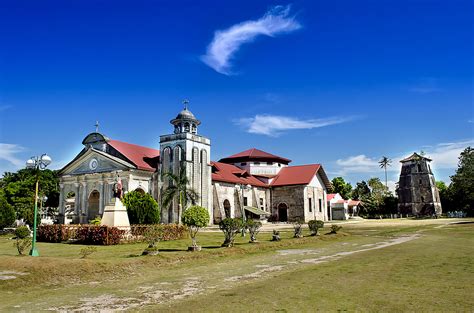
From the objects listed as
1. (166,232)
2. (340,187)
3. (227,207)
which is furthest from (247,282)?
(340,187)

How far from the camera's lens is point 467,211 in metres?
64.2

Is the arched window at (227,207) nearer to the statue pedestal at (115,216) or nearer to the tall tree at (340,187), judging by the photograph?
the statue pedestal at (115,216)

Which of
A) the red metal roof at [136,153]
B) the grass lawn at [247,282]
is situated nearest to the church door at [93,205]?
the red metal roof at [136,153]

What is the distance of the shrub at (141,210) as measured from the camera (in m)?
30.7

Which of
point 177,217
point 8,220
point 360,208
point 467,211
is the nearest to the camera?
point 8,220

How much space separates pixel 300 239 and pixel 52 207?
55684mm

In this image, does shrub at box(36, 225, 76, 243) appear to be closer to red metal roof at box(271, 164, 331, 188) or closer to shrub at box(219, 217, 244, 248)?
shrub at box(219, 217, 244, 248)

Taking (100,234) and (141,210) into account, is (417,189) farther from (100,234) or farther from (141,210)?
(100,234)

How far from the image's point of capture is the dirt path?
8.54 meters

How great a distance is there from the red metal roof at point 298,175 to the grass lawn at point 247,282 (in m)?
38.3

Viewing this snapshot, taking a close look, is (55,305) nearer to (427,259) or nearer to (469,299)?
(469,299)

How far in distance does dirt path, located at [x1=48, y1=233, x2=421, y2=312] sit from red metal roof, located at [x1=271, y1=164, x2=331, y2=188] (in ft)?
123

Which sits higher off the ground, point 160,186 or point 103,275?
point 160,186

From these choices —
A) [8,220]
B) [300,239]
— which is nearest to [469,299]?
[300,239]
